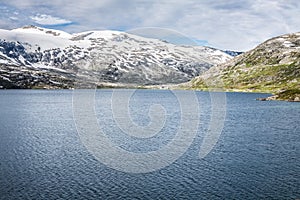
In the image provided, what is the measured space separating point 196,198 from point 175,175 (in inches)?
448

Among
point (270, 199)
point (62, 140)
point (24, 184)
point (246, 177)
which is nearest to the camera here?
point (270, 199)

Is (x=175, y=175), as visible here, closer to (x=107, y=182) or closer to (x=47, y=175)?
(x=107, y=182)

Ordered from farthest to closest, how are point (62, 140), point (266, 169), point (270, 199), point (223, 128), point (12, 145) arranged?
point (223, 128), point (62, 140), point (12, 145), point (266, 169), point (270, 199)

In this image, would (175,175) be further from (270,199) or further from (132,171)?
(270,199)

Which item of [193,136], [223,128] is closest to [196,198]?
[193,136]

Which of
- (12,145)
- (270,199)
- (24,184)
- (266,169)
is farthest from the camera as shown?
(12,145)

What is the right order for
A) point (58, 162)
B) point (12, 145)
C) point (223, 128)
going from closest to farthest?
point (58, 162) < point (12, 145) < point (223, 128)

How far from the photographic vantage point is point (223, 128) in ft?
373

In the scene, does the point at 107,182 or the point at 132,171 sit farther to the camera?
the point at 132,171

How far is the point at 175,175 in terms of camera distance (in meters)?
60.4

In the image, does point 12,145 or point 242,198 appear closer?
point 242,198

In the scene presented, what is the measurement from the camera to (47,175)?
6003 cm

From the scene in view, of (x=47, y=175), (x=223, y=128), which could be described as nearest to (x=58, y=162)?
(x=47, y=175)

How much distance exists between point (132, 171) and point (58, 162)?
1609 cm
